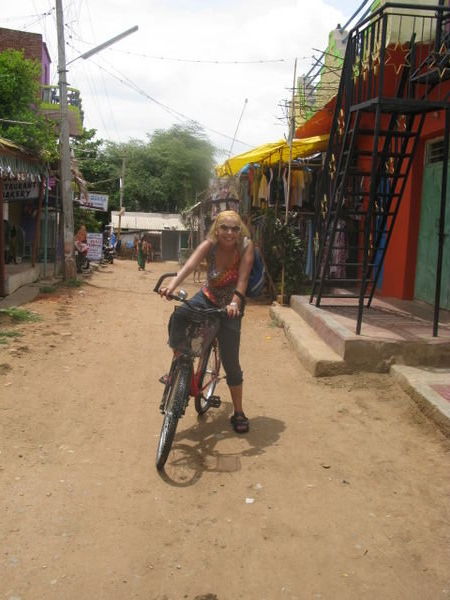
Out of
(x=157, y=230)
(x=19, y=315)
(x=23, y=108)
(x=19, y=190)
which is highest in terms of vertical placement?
(x=23, y=108)

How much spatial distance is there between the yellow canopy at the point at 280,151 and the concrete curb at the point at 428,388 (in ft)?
20.6

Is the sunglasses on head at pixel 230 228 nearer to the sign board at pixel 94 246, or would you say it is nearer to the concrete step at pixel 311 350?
the concrete step at pixel 311 350

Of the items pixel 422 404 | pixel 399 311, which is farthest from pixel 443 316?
pixel 422 404

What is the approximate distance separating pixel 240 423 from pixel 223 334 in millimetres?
731

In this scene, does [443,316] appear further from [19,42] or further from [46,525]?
[19,42]

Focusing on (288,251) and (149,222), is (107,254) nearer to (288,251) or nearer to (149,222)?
(149,222)

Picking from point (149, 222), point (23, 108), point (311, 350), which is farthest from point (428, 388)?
point (149, 222)

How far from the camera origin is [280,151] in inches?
425

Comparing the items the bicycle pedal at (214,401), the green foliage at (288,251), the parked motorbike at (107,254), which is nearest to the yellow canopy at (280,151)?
the green foliage at (288,251)

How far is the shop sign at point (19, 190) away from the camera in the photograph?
1386 centimetres

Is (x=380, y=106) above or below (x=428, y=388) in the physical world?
above

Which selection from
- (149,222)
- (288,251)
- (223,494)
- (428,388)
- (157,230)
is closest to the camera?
(223,494)

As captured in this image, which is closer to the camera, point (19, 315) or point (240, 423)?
point (240, 423)

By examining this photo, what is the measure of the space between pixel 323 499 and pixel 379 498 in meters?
0.34
